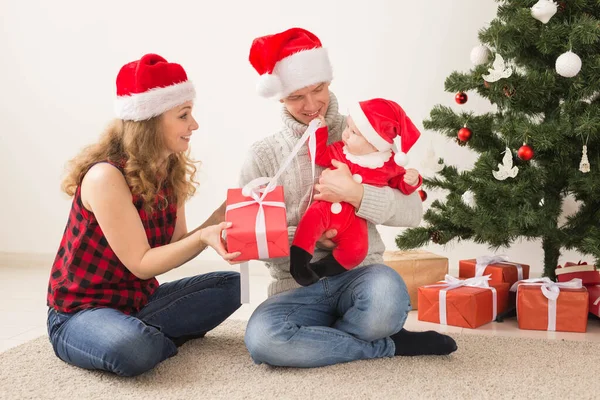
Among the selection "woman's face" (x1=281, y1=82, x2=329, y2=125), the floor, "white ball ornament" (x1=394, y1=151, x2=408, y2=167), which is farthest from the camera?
the floor

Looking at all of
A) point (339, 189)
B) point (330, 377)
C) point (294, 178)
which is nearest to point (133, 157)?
point (294, 178)

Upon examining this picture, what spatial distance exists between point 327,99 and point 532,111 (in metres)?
0.86

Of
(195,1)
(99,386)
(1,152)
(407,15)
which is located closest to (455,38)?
(407,15)

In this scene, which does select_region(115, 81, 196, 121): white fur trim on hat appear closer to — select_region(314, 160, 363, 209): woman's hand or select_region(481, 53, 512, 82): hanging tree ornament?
select_region(314, 160, 363, 209): woman's hand

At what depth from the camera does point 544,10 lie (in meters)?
2.15

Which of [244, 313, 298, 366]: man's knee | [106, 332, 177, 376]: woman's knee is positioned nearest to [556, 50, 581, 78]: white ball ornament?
[244, 313, 298, 366]: man's knee

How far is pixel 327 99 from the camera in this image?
191 cm

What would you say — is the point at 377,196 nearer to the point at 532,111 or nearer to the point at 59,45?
the point at 532,111

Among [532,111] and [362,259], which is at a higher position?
[532,111]

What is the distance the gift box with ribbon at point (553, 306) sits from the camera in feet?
7.47

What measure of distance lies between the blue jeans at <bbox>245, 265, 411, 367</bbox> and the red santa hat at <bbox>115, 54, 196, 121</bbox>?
601 mm

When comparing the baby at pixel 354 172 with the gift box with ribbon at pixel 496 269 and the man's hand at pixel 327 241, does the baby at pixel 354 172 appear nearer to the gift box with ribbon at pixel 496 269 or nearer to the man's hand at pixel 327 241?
the man's hand at pixel 327 241

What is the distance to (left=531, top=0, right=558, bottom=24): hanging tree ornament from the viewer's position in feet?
7.06

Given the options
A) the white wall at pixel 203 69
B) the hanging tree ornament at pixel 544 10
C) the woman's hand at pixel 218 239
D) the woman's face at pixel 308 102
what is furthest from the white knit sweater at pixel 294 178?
the white wall at pixel 203 69
